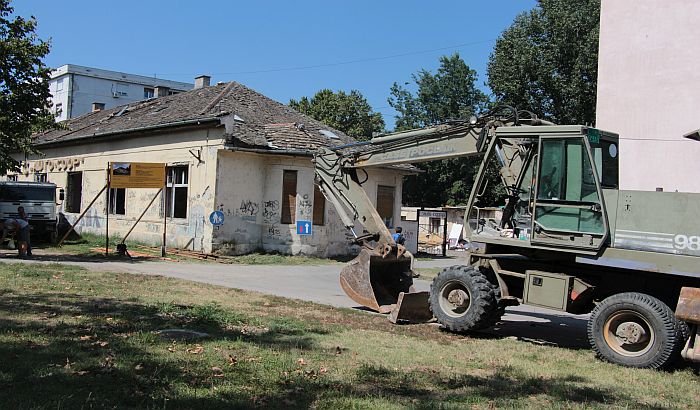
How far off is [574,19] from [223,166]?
25.7m

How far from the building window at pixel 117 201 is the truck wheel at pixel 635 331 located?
2293 cm

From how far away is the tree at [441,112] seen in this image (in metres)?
49.9

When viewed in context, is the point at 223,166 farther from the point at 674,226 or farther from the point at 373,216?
the point at 674,226

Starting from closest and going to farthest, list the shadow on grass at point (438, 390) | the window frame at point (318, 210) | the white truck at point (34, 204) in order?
the shadow on grass at point (438, 390)
the window frame at point (318, 210)
the white truck at point (34, 204)

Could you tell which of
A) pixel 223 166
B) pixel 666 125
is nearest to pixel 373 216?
pixel 223 166

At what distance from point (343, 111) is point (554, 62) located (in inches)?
827

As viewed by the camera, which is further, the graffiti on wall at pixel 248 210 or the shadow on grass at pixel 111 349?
the graffiti on wall at pixel 248 210

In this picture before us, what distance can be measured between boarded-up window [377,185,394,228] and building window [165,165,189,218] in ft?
25.7

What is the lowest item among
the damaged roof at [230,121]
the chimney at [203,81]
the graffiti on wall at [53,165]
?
the graffiti on wall at [53,165]

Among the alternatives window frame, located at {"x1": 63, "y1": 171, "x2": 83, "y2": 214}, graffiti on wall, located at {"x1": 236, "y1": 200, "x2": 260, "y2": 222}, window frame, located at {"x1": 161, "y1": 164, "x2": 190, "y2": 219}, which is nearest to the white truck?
window frame, located at {"x1": 161, "y1": 164, "x2": 190, "y2": 219}

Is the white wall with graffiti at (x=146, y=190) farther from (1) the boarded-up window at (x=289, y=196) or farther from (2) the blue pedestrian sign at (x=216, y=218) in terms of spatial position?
(1) the boarded-up window at (x=289, y=196)

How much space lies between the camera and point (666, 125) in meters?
20.3

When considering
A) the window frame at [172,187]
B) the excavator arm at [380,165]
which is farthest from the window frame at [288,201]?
the excavator arm at [380,165]

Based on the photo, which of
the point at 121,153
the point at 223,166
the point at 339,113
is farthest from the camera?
the point at 339,113
